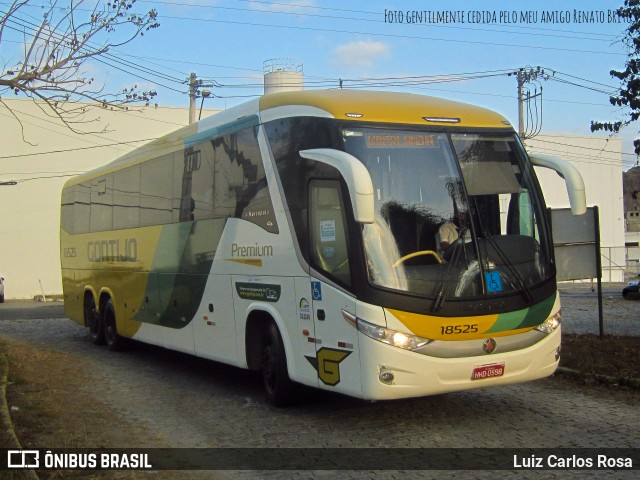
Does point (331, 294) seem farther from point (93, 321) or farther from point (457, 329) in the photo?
point (93, 321)

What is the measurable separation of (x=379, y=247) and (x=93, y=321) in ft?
34.7

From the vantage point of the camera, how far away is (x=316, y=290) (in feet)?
27.1

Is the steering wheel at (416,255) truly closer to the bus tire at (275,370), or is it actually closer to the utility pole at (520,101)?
the bus tire at (275,370)

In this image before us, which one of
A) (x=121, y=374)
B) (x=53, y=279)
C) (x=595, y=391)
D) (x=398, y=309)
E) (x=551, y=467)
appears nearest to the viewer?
(x=551, y=467)

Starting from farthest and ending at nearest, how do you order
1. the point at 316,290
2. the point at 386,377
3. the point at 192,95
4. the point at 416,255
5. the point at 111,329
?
1. the point at 192,95
2. the point at 111,329
3. the point at 316,290
4. the point at 416,255
5. the point at 386,377

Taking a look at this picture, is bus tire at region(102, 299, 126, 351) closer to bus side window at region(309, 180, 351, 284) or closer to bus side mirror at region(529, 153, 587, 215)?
bus side window at region(309, 180, 351, 284)

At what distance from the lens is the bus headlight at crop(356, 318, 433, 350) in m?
7.47

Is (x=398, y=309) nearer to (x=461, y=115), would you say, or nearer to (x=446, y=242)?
(x=446, y=242)

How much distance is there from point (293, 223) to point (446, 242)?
1.78m

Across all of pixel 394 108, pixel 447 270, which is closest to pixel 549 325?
pixel 447 270

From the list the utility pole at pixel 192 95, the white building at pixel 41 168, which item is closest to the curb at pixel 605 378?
the utility pole at pixel 192 95

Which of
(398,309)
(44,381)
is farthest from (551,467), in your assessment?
(44,381)

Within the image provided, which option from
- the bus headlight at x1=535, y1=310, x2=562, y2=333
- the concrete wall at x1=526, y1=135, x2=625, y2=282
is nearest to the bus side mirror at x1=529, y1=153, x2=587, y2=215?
the bus headlight at x1=535, y1=310, x2=562, y2=333

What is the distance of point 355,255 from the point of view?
25.2 feet
